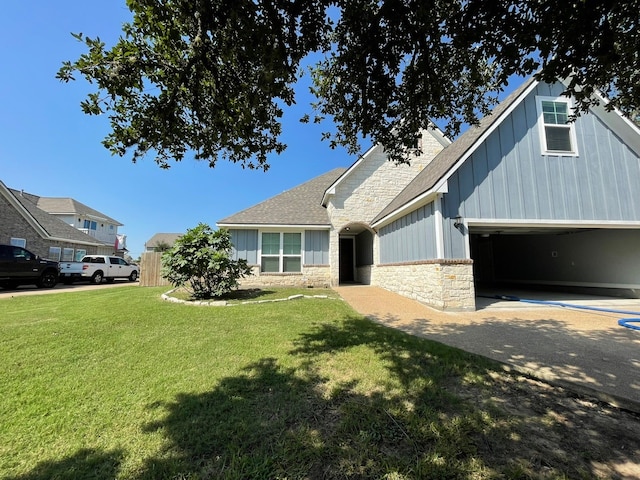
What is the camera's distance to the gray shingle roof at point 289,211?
13.4 metres

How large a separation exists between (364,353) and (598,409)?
8.71ft

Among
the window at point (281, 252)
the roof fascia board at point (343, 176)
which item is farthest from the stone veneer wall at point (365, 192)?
the window at point (281, 252)

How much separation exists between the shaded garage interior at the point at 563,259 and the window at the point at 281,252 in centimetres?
769

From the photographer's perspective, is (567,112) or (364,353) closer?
(364,353)

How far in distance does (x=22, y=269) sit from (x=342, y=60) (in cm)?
1900

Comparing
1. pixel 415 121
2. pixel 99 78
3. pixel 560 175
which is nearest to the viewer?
pixel 99 78

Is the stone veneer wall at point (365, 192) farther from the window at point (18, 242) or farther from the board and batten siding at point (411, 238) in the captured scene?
the window at point (18, 242)

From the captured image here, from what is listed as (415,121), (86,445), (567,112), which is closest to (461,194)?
(415,121)

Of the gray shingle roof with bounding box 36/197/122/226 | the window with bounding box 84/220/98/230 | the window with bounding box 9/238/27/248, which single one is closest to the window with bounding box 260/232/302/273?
the window with bounding box 9/238/27/248

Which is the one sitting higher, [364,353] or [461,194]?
[461,194]

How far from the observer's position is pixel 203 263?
911 centimetres

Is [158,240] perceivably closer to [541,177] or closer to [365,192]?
[365,192]

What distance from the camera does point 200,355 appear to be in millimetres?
4324

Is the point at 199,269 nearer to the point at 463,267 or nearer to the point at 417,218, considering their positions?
the point at 417,218
